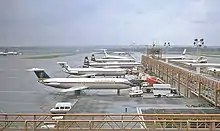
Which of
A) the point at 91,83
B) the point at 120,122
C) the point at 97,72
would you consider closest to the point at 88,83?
the point at 91,83

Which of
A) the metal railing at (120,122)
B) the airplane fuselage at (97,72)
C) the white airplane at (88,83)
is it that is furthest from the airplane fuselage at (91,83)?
the metal railing at (120,122)

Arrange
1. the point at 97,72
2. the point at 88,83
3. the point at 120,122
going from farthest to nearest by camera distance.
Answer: the point at 97,72 < the point at 88,83 < the point at 120,122

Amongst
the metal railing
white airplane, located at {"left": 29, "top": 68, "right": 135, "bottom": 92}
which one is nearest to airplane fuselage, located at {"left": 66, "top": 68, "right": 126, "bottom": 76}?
white airplane, located at {"left": 29, "top": 68, "right": 135, "bottom": 92}

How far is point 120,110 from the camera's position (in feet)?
41.4

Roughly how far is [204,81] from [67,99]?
750 cm

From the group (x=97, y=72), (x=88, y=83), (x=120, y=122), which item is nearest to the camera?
(x=120, y=122)

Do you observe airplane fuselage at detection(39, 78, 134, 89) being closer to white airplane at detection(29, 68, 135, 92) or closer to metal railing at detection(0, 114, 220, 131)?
white airplane at detection(29, 68, 135, 92)

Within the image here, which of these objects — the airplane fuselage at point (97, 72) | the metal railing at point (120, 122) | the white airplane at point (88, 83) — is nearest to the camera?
the metal railing at point (120, 122)

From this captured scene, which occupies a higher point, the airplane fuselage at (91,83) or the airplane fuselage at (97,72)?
the airplane fuselage at (91,83)

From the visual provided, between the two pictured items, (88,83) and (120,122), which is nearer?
(120,122)

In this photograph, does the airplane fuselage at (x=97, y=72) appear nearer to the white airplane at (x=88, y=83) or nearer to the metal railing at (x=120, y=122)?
the white airplane at (x=88, y=83)

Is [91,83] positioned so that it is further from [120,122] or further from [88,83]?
[120,122]

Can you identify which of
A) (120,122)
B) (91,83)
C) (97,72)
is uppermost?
(120,122)

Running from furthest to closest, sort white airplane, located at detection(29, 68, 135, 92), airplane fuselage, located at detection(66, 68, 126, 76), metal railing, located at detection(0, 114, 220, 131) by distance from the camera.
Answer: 1. airplane fuselage, located at detection(66, 68, 126, 76)
2. white airplane, located at detection(29, 68, 135, 92)
3. metal railing, located at detection(0, 114, 220, 131)
